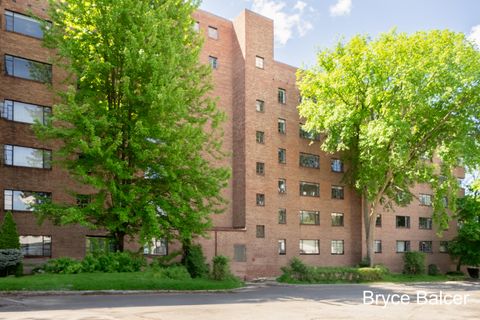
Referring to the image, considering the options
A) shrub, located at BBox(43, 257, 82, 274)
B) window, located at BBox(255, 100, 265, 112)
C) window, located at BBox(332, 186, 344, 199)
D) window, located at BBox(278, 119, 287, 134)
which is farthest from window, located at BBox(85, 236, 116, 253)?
window, located at BBox(332, 186, 344, 199)

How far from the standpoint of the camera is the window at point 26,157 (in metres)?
27.9

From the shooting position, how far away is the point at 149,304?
17.0 metres

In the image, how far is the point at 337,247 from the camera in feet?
143

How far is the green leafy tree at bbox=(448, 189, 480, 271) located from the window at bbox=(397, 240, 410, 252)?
17.6 ft

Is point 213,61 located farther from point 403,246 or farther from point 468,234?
point 468,234

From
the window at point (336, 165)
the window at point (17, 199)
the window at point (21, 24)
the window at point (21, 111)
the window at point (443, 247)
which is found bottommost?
the window at point (443, 247)

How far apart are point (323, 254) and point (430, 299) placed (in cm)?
1923

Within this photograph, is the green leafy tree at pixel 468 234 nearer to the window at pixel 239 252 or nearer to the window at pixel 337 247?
the window at pixel 337 247

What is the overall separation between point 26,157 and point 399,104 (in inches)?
1019

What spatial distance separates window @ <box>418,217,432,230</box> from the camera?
2113 inches

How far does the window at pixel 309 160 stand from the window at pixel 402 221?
43.4 feet

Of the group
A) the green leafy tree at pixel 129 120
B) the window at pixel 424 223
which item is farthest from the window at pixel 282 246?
the window at pixel 424 223

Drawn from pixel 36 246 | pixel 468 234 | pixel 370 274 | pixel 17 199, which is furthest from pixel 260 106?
pixel 468 234

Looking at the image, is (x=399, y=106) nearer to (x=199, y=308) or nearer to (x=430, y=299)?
(x=430, y=299)
